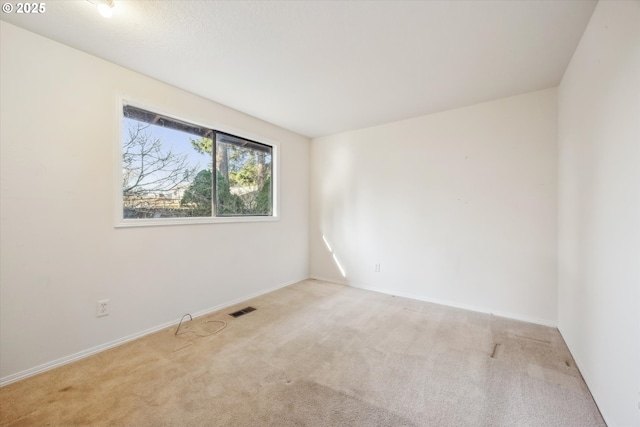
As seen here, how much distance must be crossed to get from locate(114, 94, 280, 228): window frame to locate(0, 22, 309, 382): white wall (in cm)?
4

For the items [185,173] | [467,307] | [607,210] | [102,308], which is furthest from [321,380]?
[185,173]

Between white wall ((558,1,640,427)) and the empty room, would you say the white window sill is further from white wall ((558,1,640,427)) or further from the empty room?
white wall ((558,1,640,427))

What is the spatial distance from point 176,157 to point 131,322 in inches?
66.1

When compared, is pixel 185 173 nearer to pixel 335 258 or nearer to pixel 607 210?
pixel 335 258

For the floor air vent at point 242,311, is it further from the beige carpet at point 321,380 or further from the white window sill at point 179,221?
the white window sill at point 179,221

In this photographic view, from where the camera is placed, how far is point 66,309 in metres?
2.01

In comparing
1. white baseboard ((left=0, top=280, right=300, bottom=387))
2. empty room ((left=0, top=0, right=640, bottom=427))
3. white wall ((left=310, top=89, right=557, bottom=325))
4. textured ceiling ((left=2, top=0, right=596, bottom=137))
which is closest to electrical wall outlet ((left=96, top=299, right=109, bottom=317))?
empty room ((left=0, top=0, right=640, bottom=427))

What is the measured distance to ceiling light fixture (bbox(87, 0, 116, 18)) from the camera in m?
1.56

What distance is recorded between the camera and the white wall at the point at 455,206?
2697 millimetres

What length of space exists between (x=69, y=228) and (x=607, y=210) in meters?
3.69

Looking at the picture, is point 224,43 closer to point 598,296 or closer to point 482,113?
point 482,113

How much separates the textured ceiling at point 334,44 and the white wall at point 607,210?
361mm

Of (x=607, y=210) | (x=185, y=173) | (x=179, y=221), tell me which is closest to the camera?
(x=607, y=210)

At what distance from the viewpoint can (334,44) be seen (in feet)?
6.42
